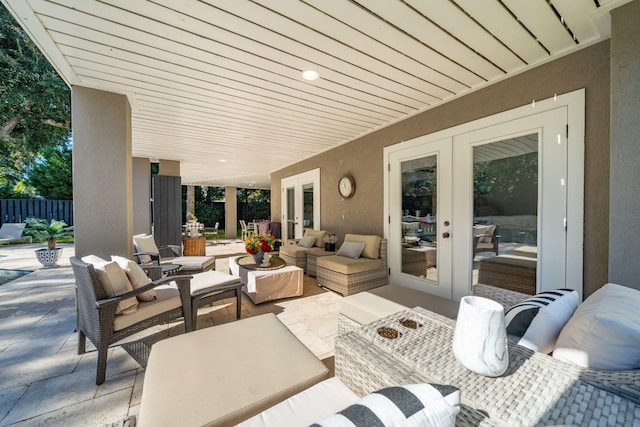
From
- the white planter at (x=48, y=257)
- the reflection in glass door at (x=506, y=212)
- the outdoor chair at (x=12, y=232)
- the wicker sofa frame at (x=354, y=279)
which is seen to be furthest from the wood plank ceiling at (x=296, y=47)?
the outdoor chair at (x=12, y=232)

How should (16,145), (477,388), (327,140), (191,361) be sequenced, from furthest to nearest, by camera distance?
(16,145), (327,140), (191,361), (477,388)

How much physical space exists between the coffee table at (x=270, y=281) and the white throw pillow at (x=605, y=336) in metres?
2.81

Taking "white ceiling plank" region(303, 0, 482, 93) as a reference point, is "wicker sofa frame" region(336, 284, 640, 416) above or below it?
below

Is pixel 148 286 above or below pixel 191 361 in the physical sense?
above

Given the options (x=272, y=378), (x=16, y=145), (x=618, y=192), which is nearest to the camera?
(x=272, y=378)

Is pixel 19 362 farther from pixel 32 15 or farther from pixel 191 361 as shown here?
pixel 32 15

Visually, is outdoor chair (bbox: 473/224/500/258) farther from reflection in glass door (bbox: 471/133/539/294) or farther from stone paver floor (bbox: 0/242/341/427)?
stone paver floor (bbox: 0/242/341/427)

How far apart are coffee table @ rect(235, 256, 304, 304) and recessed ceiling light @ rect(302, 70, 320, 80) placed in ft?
7.82

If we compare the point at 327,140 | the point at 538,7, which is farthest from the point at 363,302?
the point at 327,140

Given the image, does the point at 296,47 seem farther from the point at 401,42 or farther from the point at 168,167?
the point at 168,167

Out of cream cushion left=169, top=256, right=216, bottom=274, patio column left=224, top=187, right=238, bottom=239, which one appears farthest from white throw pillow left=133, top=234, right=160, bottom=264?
A: patio column left=224, top=187, right=238, bottom=239

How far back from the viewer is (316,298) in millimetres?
3531

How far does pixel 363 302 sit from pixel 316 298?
4.91 feet

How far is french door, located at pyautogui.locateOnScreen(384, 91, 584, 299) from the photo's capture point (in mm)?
2236
